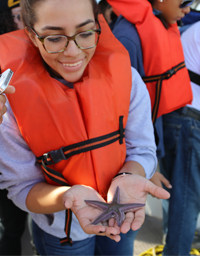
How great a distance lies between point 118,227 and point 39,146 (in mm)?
675

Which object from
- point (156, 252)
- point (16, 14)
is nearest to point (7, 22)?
point (16, 14)

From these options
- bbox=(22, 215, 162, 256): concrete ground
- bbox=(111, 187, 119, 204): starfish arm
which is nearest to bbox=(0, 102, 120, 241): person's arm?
bbox=(111, 187, 119, 204): starfish arm

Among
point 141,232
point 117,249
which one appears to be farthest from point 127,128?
point 141,232

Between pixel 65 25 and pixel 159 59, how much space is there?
106 cm

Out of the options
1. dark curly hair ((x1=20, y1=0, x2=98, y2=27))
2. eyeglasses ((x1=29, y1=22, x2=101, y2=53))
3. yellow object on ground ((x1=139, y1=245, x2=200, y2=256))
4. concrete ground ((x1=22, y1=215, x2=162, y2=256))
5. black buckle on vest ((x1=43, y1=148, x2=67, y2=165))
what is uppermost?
dark curly hair ((x1=20, y1=0, x2=98, y2=27))

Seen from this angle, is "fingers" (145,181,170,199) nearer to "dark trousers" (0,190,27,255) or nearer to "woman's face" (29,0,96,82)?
"woman's face" (29,0,96,82)

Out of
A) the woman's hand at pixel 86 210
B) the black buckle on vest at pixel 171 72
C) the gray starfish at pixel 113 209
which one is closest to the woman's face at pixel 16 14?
the black buckle on vest at pixel 171 72

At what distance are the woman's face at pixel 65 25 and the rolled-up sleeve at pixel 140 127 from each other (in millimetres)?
464

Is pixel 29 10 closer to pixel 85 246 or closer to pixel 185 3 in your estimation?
pixel 185 3

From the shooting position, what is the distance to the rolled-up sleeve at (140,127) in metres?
1.76

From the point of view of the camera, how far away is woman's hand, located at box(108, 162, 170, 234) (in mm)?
1343

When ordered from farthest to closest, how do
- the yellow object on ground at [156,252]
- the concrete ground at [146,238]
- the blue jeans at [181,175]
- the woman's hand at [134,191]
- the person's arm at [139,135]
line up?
the concrete ground at [146,238] → the yellow object on ground at [156,252] → the blue jeans at [181,175] → the person's arm at [139,135] → the woman's hand at [134,191]

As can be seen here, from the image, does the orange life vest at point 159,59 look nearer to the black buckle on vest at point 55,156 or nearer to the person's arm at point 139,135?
the person's arm at point 139,135

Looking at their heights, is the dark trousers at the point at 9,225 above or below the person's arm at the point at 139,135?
below
